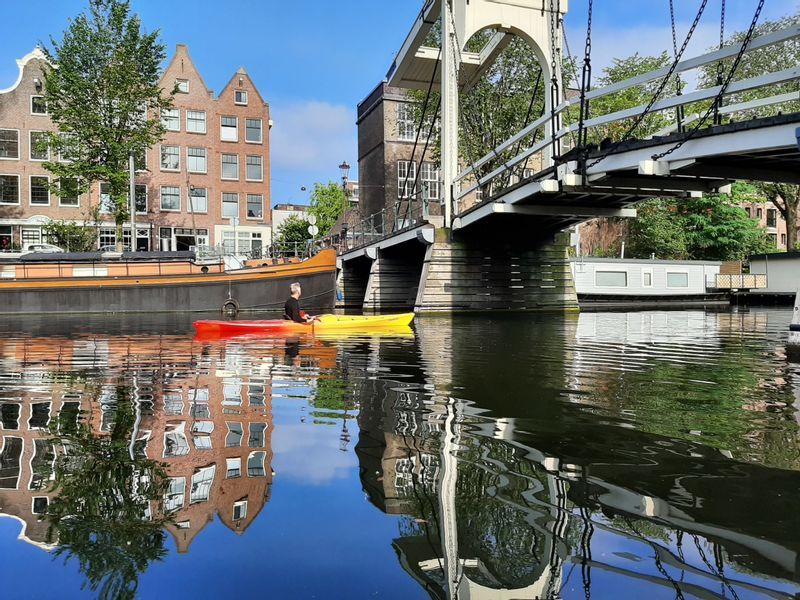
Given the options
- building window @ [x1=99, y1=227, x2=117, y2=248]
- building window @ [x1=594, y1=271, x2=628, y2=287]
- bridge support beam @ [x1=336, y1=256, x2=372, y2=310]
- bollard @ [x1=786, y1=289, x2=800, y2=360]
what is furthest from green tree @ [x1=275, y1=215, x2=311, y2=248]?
bollard @ [x1=786, y1=289, x2=800, y2=360]

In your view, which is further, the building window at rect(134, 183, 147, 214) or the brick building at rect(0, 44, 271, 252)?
the building window at rect(134, 183, 147, 214)

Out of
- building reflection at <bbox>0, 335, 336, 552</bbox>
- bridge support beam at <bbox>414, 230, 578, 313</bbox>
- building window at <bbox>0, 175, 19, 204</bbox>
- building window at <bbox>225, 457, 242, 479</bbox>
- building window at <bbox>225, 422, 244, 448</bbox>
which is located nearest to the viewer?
building reflection at <bbox>0, 335, 336, 552</bbox>

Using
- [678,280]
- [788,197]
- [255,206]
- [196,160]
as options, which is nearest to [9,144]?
[196,160]

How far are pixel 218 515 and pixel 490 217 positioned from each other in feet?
63.2

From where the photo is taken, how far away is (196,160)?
4125cm

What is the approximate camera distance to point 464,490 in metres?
3.69

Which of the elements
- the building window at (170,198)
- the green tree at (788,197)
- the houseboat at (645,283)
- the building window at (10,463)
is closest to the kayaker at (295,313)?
the building window at (10,463)

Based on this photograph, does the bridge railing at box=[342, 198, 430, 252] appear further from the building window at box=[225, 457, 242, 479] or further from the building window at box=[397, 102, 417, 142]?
the building window at box=[225, 457, 242, 479]

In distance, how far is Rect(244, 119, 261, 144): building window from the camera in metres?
42.4

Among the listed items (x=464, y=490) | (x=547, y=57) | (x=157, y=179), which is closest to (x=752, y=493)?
(x=464, y=490)

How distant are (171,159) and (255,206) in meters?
5.69

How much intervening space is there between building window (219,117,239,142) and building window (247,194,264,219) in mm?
3700

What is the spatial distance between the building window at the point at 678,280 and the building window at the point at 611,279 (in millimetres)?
2872

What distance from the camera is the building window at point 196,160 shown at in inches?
1620
